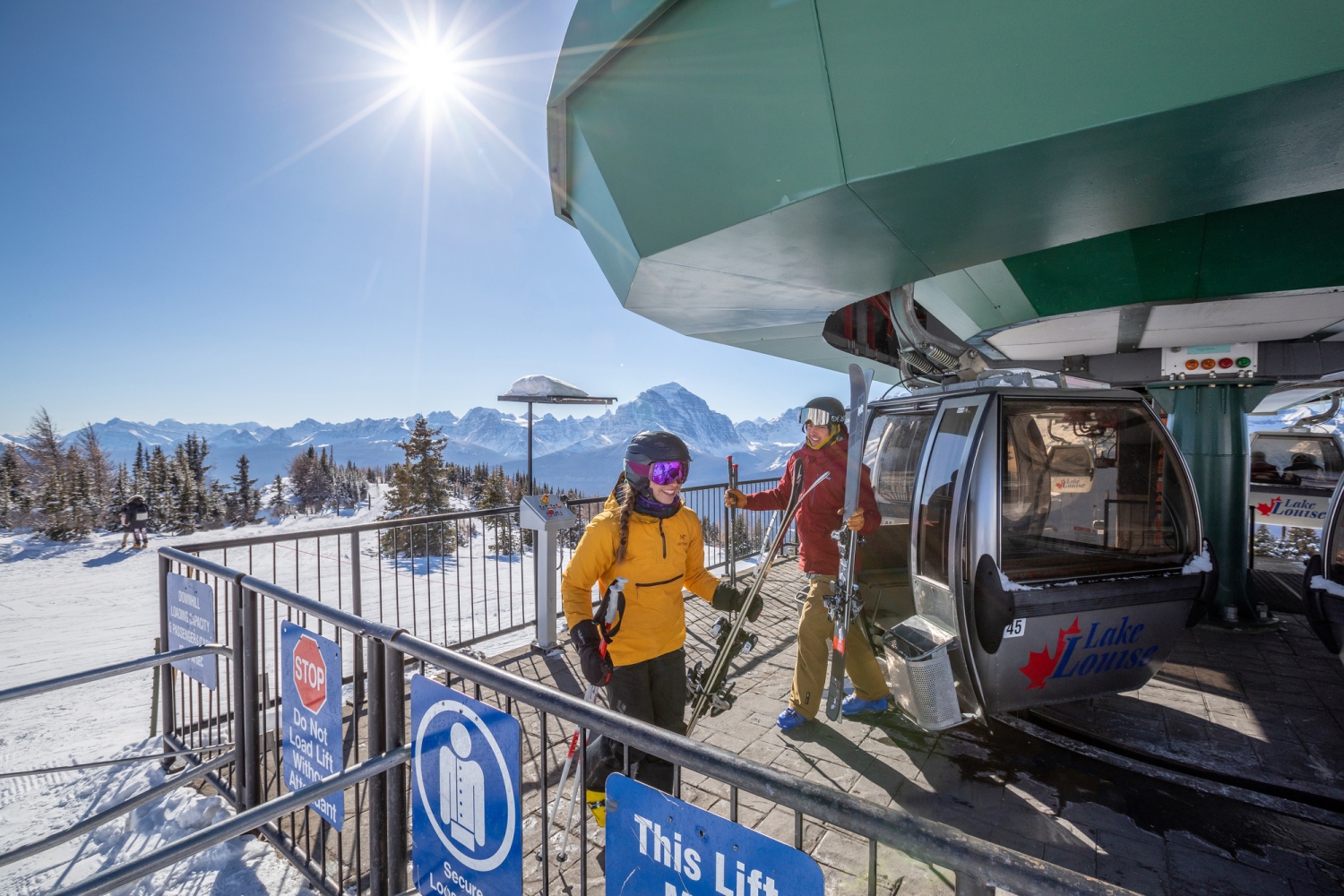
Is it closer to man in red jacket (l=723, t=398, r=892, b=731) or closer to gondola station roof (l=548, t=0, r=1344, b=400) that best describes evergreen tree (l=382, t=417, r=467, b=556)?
gondola station roof (l=548, t=0, r=1344, b=400)

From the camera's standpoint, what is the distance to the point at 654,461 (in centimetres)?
294

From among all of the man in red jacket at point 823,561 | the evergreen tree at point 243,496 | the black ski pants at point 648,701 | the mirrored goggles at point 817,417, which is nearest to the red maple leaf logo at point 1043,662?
the man in red jacket at point 823,561

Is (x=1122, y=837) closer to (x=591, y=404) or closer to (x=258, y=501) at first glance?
(x=591, y=404)

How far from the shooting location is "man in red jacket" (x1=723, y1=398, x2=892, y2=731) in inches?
163

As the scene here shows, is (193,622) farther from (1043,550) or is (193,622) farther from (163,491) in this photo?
(163,491)

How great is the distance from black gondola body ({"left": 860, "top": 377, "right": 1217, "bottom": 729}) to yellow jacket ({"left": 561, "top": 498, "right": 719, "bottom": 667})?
5.96 ft

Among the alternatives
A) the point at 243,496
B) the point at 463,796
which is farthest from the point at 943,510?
the point at 243,496

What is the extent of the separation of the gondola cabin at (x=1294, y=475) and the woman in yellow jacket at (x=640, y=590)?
43.9 ft

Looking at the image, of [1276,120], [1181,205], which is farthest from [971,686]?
[1276,120]

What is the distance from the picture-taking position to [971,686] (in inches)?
150

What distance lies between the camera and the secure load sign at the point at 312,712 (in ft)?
8.13

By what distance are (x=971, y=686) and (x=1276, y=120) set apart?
3.29m

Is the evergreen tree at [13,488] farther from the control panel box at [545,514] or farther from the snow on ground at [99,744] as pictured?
the control panel box at [545,514]

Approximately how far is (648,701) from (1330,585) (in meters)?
4.91
